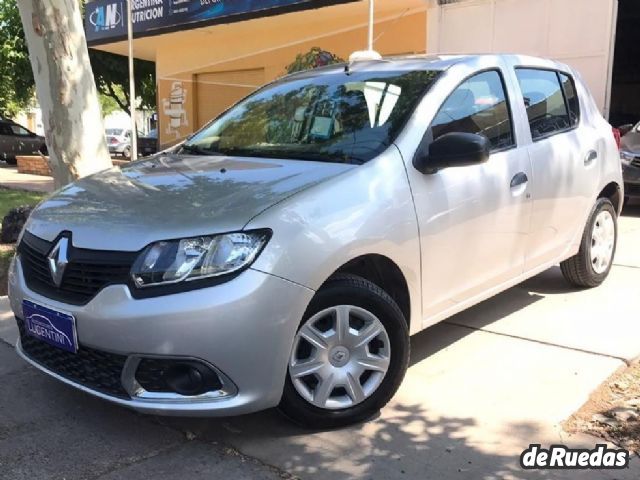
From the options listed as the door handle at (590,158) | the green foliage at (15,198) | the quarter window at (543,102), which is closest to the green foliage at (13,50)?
the green foliage at (15,198)

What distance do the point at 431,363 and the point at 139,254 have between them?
6.54 feet

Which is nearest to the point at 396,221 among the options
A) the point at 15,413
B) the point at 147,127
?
the point at 15,413

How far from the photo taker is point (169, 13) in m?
16.5

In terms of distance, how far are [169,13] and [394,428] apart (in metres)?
15.3

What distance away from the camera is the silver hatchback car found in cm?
276

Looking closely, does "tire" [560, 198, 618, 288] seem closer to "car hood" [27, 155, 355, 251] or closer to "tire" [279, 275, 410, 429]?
"tire" [279, 275, 410, 429]

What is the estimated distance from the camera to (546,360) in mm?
3998

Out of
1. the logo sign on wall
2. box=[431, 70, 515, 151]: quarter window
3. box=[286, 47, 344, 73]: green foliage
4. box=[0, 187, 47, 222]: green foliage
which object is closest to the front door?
box=[431, 70, 515, 151]: quarter window

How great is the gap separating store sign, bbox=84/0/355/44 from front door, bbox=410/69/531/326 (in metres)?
9.07

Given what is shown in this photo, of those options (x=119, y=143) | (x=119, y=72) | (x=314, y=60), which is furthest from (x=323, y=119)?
(x=119, y=143)

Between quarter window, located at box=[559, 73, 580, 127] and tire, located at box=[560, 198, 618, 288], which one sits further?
tire, located at box=[560, 198, 618, 288]

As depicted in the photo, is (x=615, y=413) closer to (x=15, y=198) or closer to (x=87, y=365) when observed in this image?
(x=87, y=365)

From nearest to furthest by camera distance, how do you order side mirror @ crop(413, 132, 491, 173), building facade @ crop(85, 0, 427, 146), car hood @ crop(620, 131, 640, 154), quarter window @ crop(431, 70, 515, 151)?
1. side mirror @ crop(413, 132, 491, 173)
2. quarter window @ crop(431, 70, 515, 151)
3. car hood @ crop(620, 131, 640, 154)
4. building facade @ crop(85, 0, 427, 146)

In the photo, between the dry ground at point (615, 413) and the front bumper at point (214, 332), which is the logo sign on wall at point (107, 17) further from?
the dry ground at point (615, 413)
